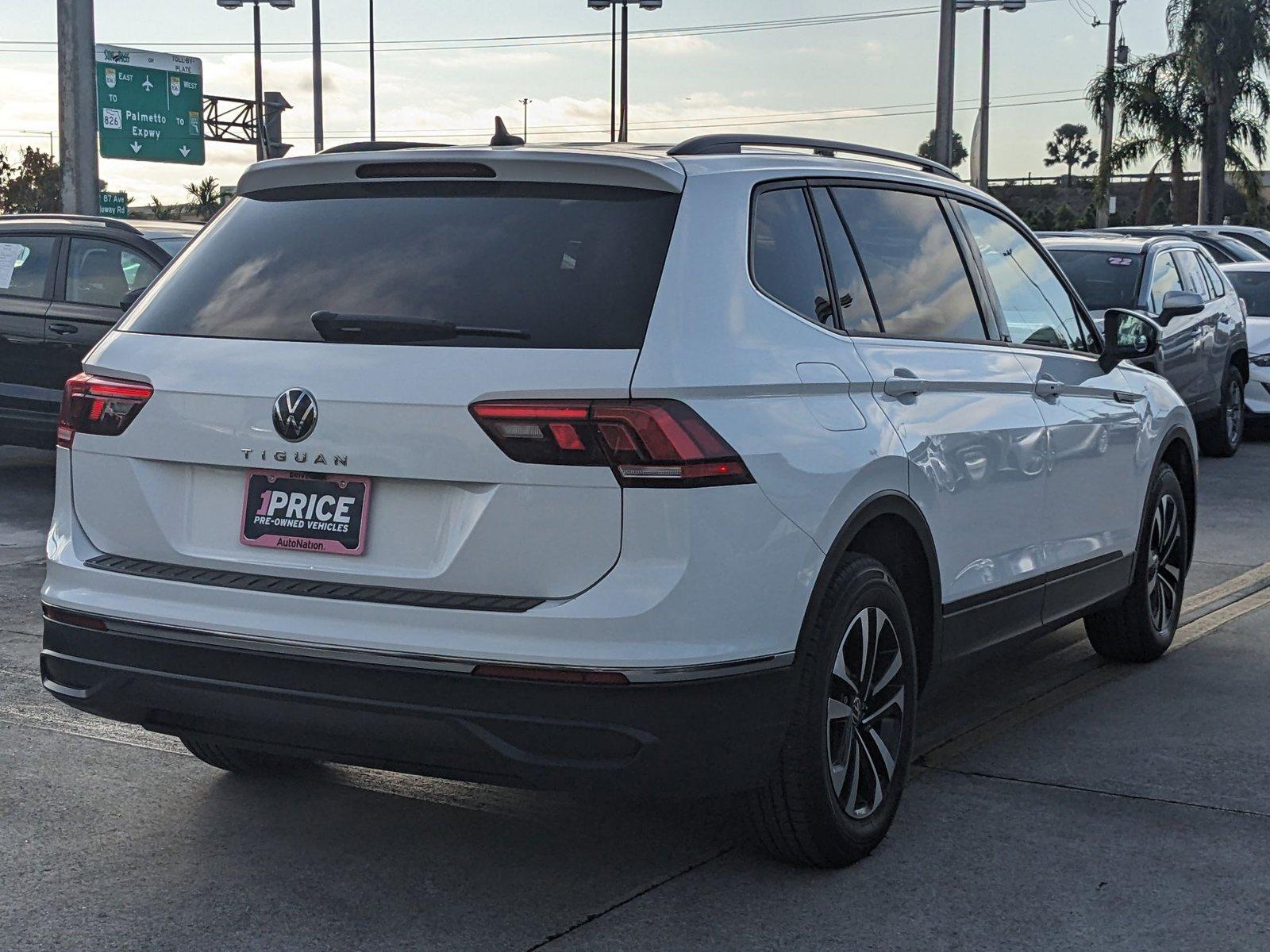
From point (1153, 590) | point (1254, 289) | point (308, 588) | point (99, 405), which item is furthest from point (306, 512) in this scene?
point (1254, 289)

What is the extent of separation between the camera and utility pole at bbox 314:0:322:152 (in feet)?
114

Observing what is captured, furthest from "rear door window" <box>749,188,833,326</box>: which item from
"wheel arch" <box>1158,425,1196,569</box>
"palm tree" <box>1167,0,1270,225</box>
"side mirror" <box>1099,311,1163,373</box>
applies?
"palm tree" <box>1167,0,1270,225</box>

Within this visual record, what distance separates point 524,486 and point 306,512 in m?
0.53

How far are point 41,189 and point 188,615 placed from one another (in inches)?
3670

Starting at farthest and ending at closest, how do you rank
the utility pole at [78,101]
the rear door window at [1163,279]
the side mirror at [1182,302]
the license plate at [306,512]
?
1. the utility pole at [78,101]
2. the rear door window at [1163,279]
3. the side mirror at [1182,302]
4. the license plate at [306,512]

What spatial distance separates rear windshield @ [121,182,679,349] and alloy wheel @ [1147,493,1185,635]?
3466mm

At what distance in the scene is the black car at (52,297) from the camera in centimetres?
1165

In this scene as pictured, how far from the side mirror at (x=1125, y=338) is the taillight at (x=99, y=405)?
138 inches

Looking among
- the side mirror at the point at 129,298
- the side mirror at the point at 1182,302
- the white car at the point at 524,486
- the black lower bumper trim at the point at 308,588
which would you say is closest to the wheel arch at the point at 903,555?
the white car at the point at 524,486

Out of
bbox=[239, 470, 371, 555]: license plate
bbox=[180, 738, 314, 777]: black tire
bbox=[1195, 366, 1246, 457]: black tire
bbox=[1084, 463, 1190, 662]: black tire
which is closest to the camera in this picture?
bbox=[239, 470, 371, 555]: license plate

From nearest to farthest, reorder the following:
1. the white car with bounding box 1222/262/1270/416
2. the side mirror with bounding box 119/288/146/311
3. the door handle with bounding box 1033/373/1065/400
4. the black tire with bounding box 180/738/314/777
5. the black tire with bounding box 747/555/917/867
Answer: the black tire with bounding box 747/555/917/867, the black tire with bounding box 180/738/314/777, the door handle with bounding box 1033/373/1065/400, the side mirror with bounding box 119/288/146/311, the white car with bounding box 1222/262/1270/416

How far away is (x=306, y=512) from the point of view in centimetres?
381

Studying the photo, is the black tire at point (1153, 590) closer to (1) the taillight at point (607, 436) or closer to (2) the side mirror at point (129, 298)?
(1) the taillight at point (607, 436)

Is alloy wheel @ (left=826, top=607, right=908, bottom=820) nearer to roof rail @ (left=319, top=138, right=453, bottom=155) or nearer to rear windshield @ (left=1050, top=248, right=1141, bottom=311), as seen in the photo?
roof rail @ (left=319, top=138, right=453, bottom=155)
